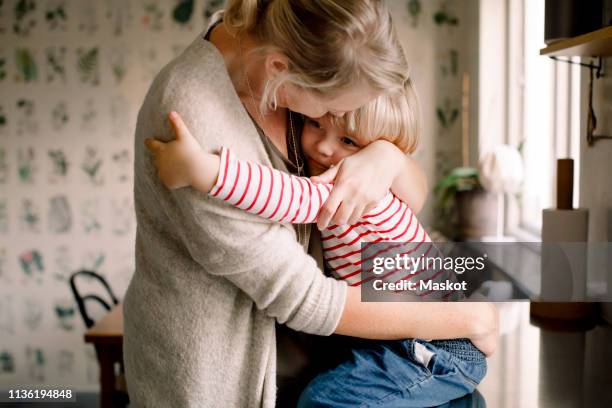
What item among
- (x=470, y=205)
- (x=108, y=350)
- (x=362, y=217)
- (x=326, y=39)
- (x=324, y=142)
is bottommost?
(x=108, y=350)

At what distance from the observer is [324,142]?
910 millimetres

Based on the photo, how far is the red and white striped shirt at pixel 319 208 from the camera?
689 mm

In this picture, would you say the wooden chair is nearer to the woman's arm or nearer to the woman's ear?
the woman's arm

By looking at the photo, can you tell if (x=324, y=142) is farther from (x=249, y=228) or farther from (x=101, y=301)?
(x=101, y=301)

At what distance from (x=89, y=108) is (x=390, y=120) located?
2.80 meters

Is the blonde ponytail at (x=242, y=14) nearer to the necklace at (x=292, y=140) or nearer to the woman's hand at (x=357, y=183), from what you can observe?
the necklace at (x=292, y=140)

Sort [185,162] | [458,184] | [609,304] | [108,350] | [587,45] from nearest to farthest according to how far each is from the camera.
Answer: [185,162] → [587,45] → [609,304] → [108,350] → [458,184]

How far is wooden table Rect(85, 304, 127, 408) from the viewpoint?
2.15 metres

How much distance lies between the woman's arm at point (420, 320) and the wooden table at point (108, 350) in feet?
4.98

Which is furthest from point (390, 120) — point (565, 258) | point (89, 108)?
point (89, 108)

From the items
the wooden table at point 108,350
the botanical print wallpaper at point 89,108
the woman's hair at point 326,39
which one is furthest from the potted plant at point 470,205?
the woman's hair at point 326,39

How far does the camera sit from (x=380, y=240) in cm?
91

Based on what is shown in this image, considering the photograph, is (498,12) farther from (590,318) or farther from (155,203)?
(155,203)

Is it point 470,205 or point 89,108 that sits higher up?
point 89,108
